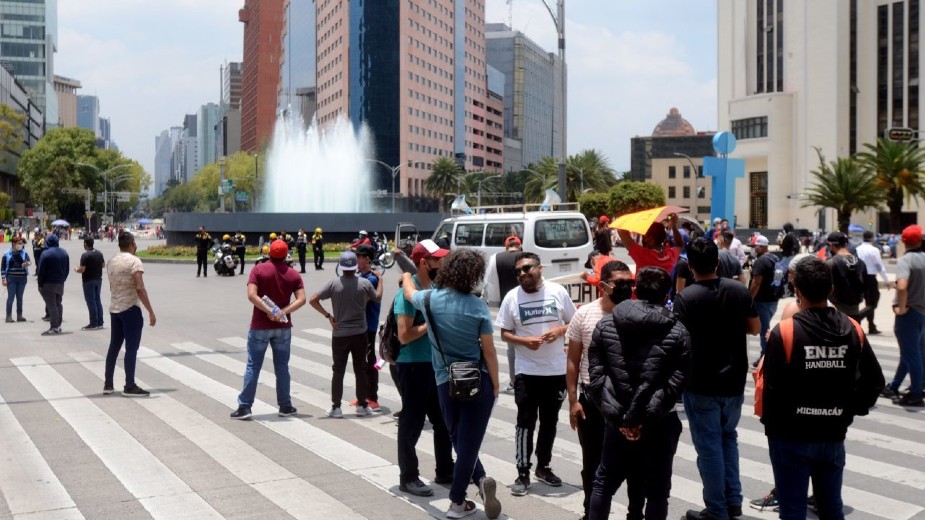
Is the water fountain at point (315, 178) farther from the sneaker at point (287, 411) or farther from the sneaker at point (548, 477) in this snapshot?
the sneaker at point (548, 477)

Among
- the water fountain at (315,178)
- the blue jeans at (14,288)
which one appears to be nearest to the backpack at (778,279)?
the blue jeans at (14,288)

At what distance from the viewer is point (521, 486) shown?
6.54m

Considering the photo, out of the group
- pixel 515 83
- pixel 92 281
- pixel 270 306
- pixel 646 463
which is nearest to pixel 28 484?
pixel 270 306

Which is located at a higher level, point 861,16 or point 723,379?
point 861,16

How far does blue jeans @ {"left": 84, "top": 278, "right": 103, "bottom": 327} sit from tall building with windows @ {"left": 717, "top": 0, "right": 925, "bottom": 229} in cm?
6973

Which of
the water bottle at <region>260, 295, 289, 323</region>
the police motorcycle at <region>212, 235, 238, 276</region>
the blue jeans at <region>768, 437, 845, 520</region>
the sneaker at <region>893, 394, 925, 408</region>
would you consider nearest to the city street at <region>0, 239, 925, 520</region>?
the sneaker at <region>893, 394, 925, 408</region>

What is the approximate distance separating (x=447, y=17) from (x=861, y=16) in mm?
74230

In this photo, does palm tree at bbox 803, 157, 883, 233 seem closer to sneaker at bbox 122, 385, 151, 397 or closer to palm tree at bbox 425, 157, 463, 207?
sneaker at bbox 122, 385, 151, 397

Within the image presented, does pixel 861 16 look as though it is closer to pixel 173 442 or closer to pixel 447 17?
pixel 447 17

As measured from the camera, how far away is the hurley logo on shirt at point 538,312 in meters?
6.50

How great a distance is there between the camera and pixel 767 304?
11.3 metres

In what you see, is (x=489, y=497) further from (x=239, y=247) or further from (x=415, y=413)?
(x=239, y=247)

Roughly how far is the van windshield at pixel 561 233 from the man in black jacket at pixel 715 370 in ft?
41.4

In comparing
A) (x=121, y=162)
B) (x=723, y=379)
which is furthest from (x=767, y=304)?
(x=121, y=162)
